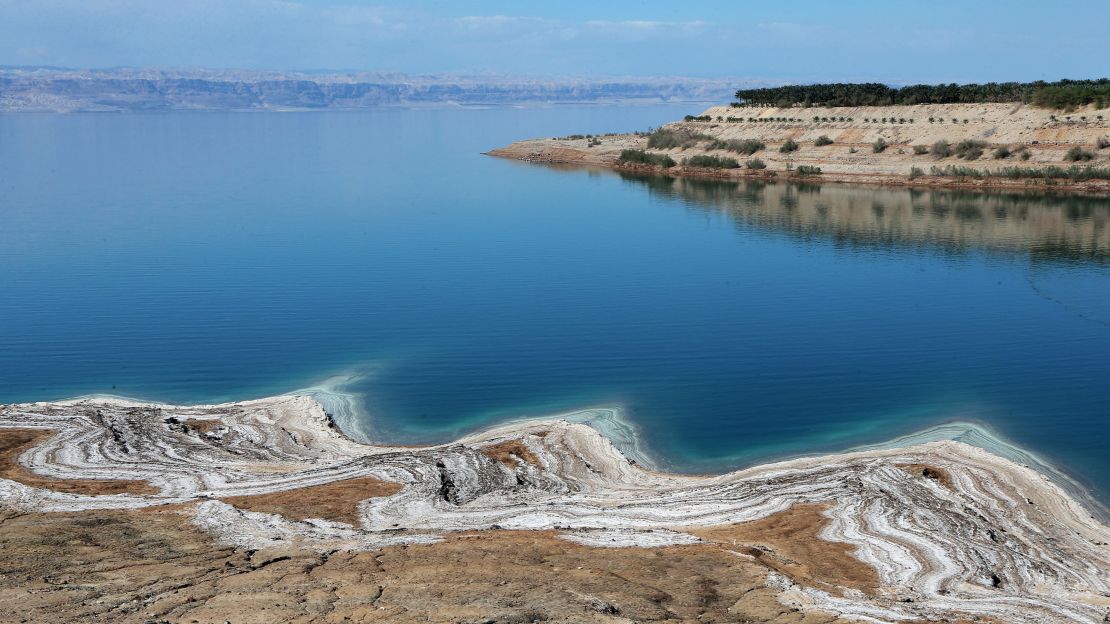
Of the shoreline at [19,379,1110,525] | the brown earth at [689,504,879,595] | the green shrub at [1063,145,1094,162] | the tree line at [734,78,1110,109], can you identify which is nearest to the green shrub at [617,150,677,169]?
the tree line at [734,78,1110,109]

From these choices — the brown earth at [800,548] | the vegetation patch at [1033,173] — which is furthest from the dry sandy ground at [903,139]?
the brown earth at [800,548]

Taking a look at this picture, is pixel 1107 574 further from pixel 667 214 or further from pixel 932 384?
pixel 667 214

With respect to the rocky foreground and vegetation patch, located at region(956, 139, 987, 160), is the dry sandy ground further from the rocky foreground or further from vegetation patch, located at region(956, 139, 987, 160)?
the rocky foreground

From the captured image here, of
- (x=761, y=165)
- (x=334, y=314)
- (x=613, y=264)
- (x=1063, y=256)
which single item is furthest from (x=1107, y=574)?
(x=761, y=165)

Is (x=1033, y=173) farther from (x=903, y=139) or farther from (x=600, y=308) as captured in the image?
(x=600, y=308)

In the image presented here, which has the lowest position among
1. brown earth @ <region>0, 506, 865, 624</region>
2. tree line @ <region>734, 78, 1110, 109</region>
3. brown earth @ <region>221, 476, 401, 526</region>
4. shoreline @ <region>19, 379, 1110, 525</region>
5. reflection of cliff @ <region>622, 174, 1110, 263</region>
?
shoreline @ <region>19, 379, 1110, 525</region>

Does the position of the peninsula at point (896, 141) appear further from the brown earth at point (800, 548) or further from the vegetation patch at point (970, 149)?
the brown earth at point (800, 548)

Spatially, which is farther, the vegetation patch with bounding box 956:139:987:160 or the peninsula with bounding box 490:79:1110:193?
the vegetation patch with bounding box 956:139:987:160
